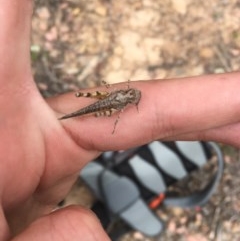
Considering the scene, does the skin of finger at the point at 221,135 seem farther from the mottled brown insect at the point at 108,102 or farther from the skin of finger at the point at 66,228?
the skin of finger at the point at 66,228

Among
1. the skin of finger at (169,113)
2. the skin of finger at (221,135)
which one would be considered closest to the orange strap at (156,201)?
the skin of finger at (221,135)

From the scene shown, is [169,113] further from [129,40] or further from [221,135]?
[129,40]

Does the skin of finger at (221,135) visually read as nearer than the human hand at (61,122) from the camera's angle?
No

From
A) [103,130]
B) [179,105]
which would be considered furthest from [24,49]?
[179,105]

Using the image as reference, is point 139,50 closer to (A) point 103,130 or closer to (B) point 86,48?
(B) point 86,48

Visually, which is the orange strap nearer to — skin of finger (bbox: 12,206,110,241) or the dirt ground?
the dirt ground
